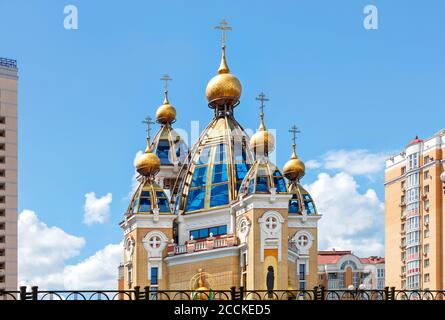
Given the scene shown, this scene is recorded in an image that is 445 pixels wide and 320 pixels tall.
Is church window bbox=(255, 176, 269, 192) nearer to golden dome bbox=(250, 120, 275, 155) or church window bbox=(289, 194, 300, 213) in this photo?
golden dome bbox=(250, 120, 275, 155)

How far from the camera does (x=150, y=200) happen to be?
5844 centimetres

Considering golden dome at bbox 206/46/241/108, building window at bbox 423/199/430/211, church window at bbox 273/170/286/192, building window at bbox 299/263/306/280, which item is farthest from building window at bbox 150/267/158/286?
building window at bbox 423/199/430/211

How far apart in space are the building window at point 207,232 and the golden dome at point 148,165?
4.42 metres

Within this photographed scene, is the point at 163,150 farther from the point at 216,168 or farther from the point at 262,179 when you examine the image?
the point at 262,179

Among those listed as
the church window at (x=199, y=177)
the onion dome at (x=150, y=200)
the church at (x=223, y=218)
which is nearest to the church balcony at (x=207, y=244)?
the church at (x=223, y=218)

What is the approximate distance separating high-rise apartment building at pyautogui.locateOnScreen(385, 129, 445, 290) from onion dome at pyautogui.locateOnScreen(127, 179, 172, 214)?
84.5 ft

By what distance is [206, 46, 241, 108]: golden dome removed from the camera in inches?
2335

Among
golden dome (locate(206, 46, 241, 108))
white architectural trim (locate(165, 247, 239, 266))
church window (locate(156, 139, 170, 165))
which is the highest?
golden dome (locate(206, 46, 241, 108))

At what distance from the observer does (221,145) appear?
58.0m

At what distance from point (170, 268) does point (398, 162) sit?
36.3m

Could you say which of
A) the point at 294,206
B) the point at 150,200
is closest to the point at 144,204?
the point at 150,200

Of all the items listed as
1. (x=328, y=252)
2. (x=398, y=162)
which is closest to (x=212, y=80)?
(x=398, y=162)

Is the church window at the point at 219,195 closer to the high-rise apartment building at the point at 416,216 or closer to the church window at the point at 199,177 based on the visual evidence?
the church window at the point at 199,177
